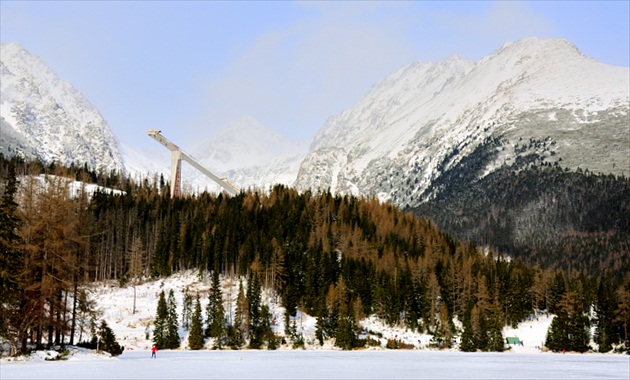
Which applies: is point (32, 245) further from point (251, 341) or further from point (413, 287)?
point (413, 287)

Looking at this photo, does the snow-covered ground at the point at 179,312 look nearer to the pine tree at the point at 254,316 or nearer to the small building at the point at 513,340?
the small building at the point at 513,340

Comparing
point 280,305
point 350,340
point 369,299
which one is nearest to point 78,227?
point 350,340

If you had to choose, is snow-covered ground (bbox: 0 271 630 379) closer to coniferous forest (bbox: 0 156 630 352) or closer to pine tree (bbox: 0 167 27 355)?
pine tree (bbox: 0 167 27 355)

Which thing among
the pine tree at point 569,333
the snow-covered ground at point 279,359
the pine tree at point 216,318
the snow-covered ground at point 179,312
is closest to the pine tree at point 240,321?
the pine tree at point 216,318

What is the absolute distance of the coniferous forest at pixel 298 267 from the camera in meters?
63.7

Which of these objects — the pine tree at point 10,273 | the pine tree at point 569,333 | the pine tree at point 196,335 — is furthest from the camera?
the pine tree at point 569,333

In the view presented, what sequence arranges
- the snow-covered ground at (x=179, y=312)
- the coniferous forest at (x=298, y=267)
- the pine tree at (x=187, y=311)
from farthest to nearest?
the pine tree at (x=187, y=311), the snow-covered ground at (x=179, y=312), the coniferous forest at (x=298, y=267)

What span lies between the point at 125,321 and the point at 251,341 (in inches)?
1006

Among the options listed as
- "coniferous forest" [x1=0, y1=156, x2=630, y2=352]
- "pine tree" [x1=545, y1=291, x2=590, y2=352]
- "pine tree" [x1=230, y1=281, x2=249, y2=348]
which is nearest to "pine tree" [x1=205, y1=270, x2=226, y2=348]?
"coniferous forest" [x1=0, y1=156, x2=630, y2=352]

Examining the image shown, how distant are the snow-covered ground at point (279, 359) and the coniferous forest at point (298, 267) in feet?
11.8

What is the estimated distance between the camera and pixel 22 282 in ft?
197

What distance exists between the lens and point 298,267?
14075 cm

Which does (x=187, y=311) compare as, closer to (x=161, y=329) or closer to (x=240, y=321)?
(x=240, y=321)

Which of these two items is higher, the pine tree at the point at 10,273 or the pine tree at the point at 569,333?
the pine tree at the point at 10,273
